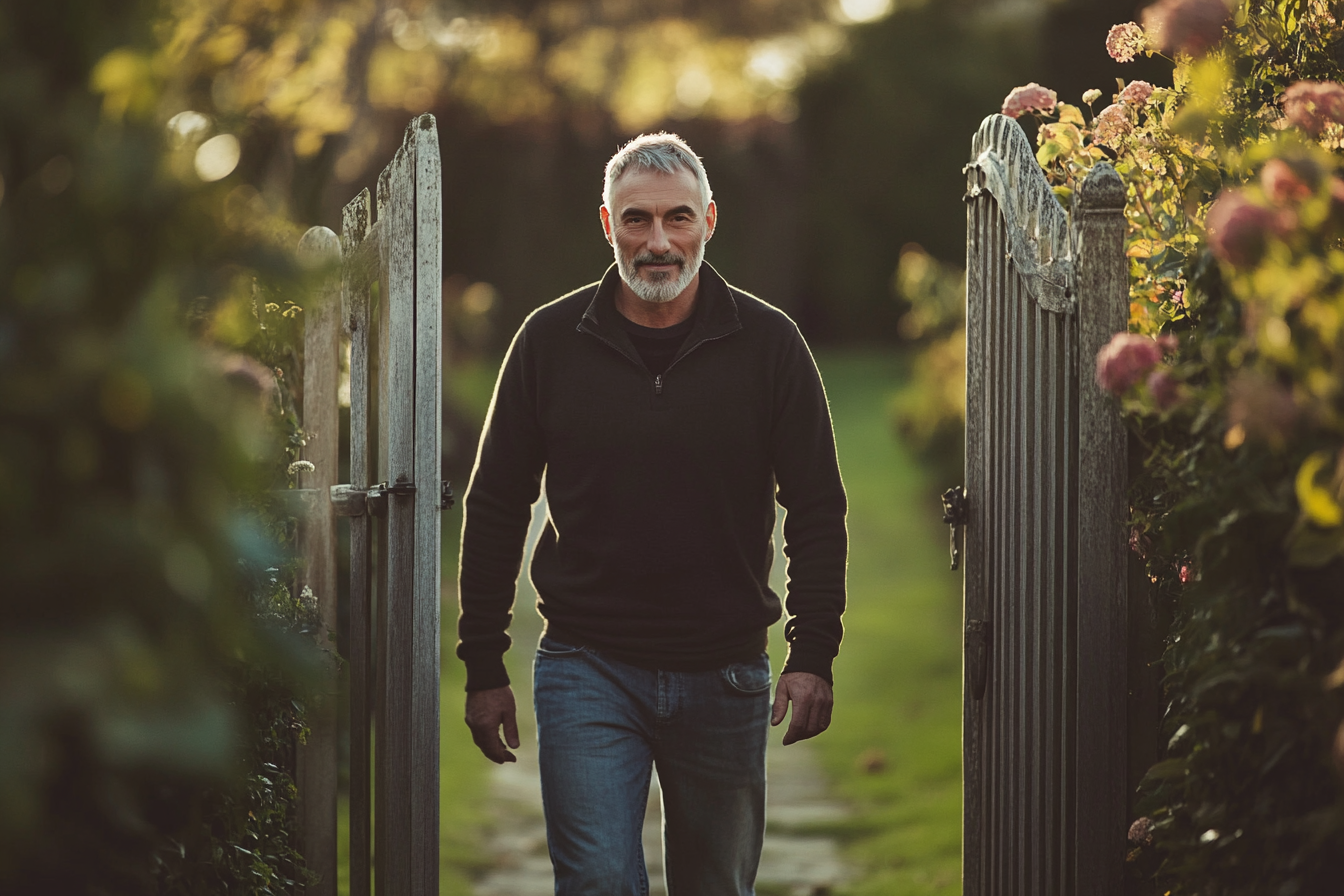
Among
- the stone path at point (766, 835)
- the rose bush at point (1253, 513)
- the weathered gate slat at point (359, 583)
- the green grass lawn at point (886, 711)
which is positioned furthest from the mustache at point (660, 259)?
the green grass lawn at point (886, 711)

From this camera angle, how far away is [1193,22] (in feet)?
9.16

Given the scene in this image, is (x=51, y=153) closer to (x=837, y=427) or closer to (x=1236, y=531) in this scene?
(x=1236, y=531)

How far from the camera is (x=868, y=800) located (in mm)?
6645

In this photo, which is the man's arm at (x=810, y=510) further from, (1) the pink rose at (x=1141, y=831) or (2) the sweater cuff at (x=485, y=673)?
(1) the pink rose at (x=1141, y=831)

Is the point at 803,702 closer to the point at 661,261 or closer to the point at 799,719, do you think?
the point at 799,719

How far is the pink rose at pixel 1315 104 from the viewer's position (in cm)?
237

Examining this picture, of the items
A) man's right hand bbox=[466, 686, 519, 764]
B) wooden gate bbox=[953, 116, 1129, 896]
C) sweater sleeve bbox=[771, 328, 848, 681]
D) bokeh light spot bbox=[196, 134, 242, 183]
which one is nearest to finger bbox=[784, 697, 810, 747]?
sweater sleeve bbox=[771, 328, 848, 681]

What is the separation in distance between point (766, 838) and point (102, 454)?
5.13 m

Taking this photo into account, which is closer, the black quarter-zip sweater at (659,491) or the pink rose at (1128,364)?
the pink rose at (1128,364)

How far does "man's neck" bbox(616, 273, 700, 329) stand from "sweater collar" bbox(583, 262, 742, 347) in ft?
0.09

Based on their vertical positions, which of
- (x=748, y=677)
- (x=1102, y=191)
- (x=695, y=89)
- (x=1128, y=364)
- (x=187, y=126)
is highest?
(x=695, y=89)

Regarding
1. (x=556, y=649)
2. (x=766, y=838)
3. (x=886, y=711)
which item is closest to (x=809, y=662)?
(x=556, y=649)

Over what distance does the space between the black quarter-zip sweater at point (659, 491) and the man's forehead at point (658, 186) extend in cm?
23

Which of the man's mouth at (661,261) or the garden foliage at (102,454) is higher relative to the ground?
the man's mouth at (661,261)
